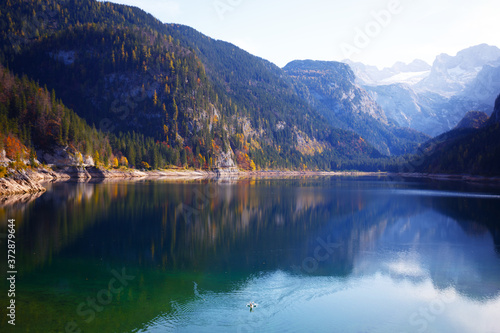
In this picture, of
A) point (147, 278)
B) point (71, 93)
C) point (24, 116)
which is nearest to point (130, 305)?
point (147, 278)

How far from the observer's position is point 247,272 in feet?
64.5

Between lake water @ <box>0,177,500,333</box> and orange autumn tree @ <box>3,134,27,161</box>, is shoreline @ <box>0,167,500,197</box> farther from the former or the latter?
lake water @ <box>0,177,500,333</box>

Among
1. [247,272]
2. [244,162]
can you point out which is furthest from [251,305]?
[244,162]

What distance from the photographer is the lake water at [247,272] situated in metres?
14.1

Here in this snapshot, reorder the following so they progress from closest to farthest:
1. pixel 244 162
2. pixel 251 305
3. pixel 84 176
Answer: pixel 251 305 → pixel 84 176 → pixel 244 162

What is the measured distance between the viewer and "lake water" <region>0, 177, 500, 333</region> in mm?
14070

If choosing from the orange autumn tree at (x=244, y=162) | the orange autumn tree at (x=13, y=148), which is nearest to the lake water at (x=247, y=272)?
the orange autumn tree at (x=13, y=148)

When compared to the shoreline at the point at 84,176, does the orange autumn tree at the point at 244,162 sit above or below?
above

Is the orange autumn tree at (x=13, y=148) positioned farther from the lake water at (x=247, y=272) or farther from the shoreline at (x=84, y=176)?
the lake water at (x=247, y=272)

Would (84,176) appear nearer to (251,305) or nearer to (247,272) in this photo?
(247,272)

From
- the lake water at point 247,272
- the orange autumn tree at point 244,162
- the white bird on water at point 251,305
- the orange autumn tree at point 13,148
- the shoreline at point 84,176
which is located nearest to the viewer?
the lake water at point 247,272

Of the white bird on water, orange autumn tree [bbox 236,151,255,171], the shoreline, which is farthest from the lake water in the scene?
orange autumn tree [bbox 236,151,255,171]

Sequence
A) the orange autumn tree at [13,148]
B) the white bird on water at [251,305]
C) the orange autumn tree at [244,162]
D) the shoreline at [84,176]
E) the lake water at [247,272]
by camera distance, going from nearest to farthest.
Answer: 1. the lake water at [247,272]
2. the white bird on water at [251,305]
3. the shoreline at [84,176]
4. the orange autumn tree at [13,148]
5. the orange autumn tree at [244,162]

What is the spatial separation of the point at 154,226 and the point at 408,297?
2133 cm
